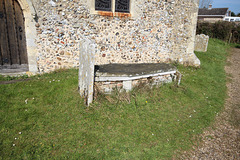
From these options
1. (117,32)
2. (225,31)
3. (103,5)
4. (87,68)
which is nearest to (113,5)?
(103,5)

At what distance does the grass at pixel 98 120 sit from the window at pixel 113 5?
305cm

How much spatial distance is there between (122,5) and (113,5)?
0.49m

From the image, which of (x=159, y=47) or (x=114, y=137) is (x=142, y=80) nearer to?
(x=114, y=137)

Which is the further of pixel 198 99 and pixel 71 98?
pixel 198 99

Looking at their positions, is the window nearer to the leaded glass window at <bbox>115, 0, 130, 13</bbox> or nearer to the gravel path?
the leaded glass window at <bbox>115, 0, 130, 13</bbox>

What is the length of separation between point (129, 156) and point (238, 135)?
285 cm

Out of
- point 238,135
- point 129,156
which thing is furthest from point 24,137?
point 238,135

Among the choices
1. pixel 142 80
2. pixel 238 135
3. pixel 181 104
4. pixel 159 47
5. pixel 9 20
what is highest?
pixel 9 20

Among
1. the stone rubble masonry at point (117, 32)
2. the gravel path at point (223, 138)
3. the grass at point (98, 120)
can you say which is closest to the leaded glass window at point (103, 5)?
the stone rubble masonry at point (117, 32)

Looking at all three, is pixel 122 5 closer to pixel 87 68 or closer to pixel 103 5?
pixel 103 5

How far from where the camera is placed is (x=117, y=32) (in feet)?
24.1

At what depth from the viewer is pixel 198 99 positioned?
18.6 ft

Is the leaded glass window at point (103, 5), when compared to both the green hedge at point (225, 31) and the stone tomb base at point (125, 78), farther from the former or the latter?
the green hedge at point (225, 31)

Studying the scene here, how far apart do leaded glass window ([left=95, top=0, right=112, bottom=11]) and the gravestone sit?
3.10 m
